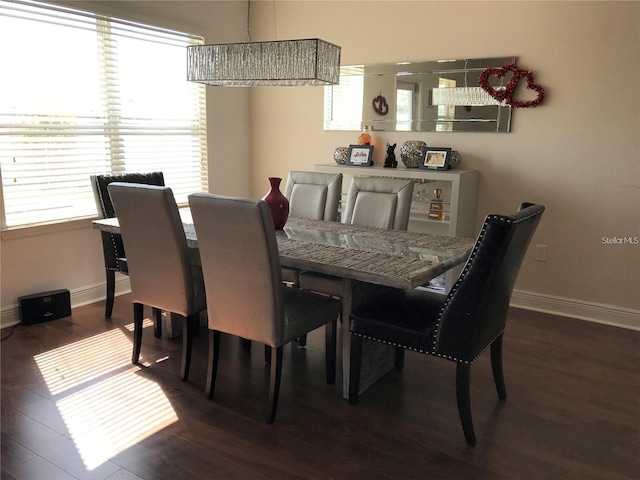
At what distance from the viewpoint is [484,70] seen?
158 inches

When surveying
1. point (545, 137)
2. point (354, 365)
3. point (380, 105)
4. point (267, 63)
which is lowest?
point (354, 365)

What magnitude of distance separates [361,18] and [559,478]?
3749 mm

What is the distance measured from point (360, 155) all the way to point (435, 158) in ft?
2.14

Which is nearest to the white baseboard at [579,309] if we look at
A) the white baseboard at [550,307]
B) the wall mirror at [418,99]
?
the white baseboard at [550,307]

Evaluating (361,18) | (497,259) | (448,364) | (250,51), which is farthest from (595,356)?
(361,18)

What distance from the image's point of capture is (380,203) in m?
3.45

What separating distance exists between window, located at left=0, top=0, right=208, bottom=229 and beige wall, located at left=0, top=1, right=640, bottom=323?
177mm

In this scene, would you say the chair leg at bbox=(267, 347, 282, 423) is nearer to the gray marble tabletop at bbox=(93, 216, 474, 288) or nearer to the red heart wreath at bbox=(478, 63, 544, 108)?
the gray marble tabletop at bbox=(93, 216, 474, 288)

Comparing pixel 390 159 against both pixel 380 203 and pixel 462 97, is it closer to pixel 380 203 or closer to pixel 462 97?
pixel 462 97

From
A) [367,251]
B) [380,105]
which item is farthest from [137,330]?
[380,105]

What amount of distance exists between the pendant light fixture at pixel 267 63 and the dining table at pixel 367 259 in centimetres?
85

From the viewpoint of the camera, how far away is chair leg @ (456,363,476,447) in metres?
2.28

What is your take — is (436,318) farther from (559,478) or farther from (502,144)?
(502,144)

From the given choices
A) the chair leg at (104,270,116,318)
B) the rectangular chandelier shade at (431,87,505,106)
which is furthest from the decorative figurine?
the chair leg at (104,270,116,318)
